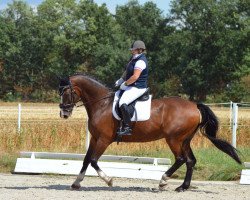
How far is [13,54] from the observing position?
70375mm

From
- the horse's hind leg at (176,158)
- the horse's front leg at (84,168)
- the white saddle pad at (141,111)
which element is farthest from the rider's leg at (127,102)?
the horse's hind leg at (176,158)

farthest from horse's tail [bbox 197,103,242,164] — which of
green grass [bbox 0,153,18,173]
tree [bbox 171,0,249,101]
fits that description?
tree [bbox 171,0,249,101]

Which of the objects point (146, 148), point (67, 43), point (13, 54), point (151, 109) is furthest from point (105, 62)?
point (151, 109)

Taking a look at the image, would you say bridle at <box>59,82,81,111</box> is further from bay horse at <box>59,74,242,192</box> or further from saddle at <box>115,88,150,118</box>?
saddle at <box>115,88,150,118</box>

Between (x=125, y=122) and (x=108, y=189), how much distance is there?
1.37 meters

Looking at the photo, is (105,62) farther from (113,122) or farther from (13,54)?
(113,122)

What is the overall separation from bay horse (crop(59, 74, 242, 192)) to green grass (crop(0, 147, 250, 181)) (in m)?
1.61

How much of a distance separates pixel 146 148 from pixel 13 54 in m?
56.8

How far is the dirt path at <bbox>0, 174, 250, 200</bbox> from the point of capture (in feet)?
31.0

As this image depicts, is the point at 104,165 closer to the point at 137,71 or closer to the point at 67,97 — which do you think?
the point at 67,97

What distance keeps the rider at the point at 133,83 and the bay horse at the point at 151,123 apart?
241mm

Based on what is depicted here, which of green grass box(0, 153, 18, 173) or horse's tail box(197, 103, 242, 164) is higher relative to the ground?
horse's tail box(197, 103, 242, 164)

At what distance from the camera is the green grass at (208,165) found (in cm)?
1240

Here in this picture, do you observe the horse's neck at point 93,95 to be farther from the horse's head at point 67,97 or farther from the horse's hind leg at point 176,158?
the horse's hind leg at point 176,158
